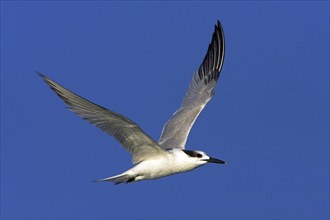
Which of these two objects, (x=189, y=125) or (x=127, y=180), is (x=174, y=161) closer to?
(x=127, y=180)

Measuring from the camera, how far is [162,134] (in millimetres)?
12578

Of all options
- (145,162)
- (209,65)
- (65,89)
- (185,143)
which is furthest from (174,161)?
(209,65)

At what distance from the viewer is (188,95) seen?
44.1ft

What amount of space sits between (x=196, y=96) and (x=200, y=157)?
2.39 meters

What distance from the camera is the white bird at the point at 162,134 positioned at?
9.80 metres

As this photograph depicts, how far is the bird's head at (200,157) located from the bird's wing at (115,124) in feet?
1.77

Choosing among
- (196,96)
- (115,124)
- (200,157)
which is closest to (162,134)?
(196,96)

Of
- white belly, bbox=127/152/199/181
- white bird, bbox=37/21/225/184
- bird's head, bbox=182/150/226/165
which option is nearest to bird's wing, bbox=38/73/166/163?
white bird, bbox=37/21/225/184

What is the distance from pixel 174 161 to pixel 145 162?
47cm

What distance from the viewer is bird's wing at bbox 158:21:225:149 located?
40.5 ft

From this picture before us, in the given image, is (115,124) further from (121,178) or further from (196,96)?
(196,96)

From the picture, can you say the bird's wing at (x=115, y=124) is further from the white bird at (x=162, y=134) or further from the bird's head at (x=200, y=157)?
the bird's head at (x=200, y=157)

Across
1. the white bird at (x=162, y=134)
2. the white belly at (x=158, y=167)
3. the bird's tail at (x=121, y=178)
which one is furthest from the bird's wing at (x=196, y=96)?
the bird's tail at (x=121, y=178)

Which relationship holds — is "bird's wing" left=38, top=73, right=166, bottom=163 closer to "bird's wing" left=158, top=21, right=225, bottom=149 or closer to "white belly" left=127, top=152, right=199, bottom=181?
"white belly" left=127, top=152, right=199, bottom=181
